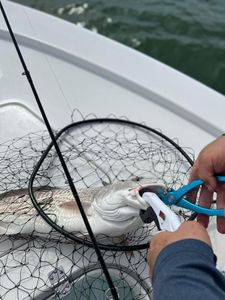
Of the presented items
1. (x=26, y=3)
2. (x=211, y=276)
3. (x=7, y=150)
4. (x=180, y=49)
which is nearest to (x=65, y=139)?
(x=7, y=150)

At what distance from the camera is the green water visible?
4.20 m

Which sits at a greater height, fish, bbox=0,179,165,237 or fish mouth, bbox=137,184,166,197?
fish, bbox=0,179,165,237

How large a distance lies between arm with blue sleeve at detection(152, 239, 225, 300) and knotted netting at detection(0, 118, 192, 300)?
62cm

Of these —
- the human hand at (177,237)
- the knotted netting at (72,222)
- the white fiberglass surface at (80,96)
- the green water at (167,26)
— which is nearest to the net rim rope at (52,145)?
the knotted netting at (72,222)

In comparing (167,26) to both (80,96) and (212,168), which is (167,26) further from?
(212,168)

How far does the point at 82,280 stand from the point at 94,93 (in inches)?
41.1

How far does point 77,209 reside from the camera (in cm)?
176

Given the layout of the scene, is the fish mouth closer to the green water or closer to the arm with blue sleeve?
the arm with blue sleeve

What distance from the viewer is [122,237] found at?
1742 mm

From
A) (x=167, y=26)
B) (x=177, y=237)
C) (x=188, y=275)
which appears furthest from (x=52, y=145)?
(x=167, y=26)

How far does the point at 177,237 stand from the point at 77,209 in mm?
725

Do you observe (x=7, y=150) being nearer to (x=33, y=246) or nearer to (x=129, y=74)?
(x=33, y=246)

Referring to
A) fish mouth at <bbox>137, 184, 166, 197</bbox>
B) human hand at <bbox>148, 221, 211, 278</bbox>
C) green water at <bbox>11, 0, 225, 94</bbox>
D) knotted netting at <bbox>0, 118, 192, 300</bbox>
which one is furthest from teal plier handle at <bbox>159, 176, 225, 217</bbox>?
green water at <bbox>11, 0, 225, 94</bbox>

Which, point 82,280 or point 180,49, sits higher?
point 180,49
